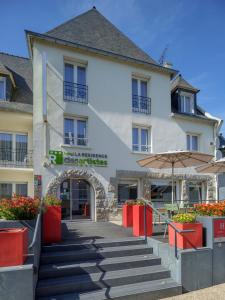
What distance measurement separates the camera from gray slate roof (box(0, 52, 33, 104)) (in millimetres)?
14141

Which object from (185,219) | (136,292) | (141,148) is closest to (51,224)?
(136,292)

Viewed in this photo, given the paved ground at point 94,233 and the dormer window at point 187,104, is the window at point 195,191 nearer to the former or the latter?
the dormer window at point 187,104

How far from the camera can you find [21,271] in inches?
167

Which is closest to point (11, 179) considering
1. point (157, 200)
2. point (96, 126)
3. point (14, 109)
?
point (14, 109)

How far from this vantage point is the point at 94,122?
12.5 metres

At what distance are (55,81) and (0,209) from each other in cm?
775

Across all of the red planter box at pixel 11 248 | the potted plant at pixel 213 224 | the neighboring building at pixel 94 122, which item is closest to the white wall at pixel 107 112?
the neighboring building at pixel 94 122

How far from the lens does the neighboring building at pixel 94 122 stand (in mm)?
11641

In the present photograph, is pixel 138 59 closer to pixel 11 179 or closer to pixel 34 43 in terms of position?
pixel 34 43

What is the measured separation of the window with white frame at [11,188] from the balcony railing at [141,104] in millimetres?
7001

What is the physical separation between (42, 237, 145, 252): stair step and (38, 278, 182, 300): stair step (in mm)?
1325

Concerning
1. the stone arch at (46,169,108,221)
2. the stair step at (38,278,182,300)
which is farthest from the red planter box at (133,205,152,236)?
the stone arch at (46,169,108,221)

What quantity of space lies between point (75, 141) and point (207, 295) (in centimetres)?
834

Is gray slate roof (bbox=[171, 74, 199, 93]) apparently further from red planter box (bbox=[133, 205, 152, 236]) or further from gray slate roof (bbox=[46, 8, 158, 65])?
red planter box (bbox=[133, 205, 152, 236])
